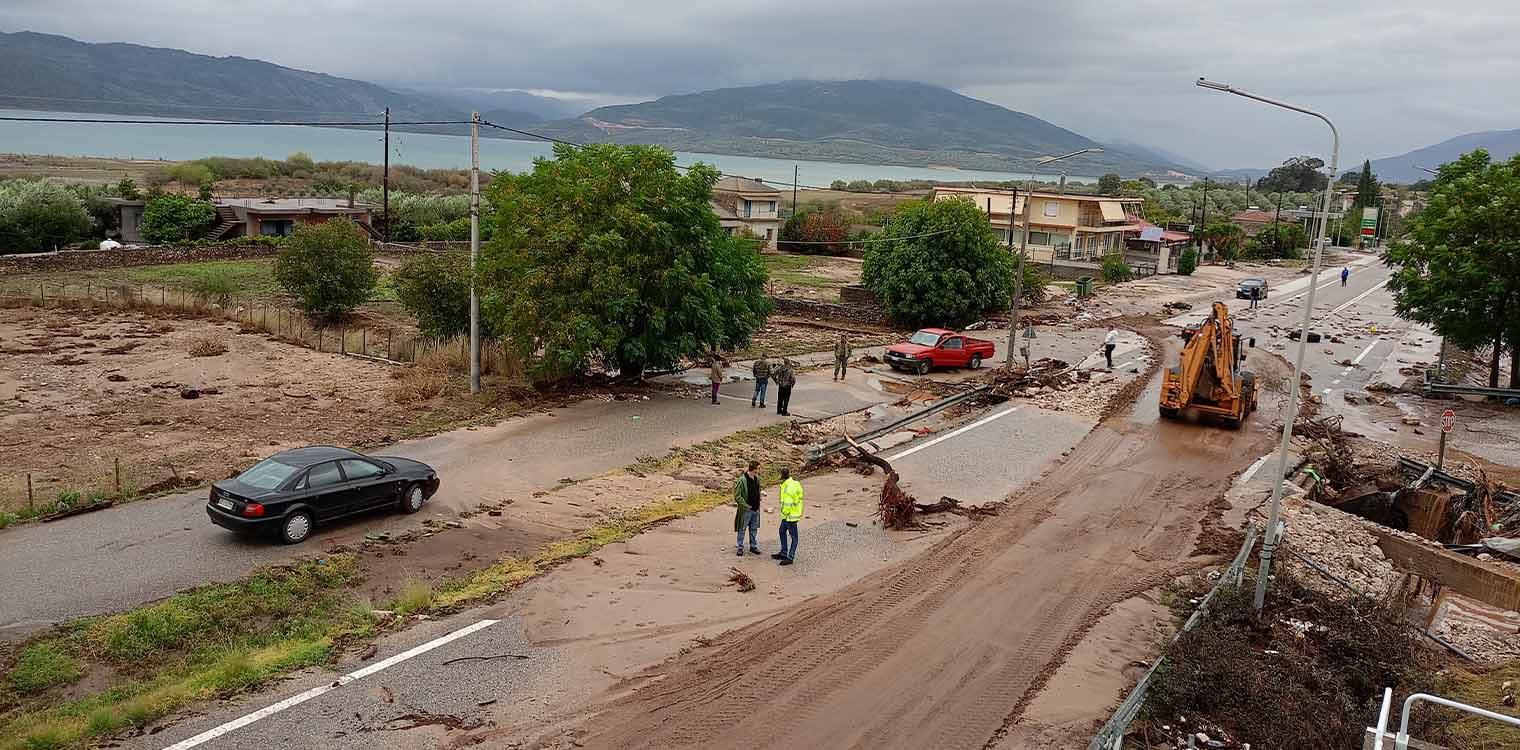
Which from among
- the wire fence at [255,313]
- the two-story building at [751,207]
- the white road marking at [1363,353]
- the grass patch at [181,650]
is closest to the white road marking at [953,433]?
the grass patch at [181,650]

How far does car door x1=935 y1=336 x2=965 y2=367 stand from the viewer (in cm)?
3456

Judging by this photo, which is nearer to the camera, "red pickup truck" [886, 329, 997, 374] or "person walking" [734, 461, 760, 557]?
"person walking" [734, 461, 760, 557]

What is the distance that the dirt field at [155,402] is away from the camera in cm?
1930

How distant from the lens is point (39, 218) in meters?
54.1

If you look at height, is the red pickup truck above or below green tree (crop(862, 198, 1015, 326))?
below

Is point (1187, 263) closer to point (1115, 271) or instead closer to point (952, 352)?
point (1115, 271)

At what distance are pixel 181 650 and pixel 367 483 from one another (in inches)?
188

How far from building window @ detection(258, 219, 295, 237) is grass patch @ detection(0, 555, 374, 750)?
5610cm

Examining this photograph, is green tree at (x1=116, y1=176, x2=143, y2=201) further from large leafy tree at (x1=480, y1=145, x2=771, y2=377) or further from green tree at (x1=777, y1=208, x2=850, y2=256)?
large leafy tree at (x1=480, y1=145, x2=771, y2=377)

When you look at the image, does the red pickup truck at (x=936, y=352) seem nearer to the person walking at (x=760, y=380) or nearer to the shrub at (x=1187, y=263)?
the person walking at (x=760, y=380)

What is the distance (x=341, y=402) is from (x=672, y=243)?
9.69m

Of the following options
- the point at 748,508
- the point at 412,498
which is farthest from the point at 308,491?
the point at 748,508

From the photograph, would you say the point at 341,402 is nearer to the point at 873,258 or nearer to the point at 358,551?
the point at 358,551

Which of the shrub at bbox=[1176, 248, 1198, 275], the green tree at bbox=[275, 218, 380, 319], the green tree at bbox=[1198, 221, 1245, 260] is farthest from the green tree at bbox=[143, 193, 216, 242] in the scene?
the green tree at bbox=[1198, 221, 1245, 260]
